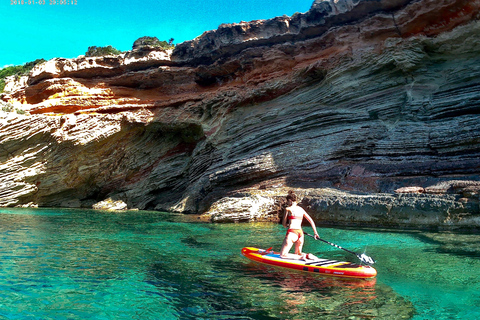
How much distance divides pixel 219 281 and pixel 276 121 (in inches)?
594

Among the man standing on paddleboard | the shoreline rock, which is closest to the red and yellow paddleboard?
the man standing on paddleboard

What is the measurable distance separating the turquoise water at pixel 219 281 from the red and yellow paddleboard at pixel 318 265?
8.6 inches

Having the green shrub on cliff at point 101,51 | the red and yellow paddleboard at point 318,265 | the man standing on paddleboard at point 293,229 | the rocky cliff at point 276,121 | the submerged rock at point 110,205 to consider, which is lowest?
the submerged rock at point 110,205

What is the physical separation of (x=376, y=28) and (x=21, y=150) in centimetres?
2367

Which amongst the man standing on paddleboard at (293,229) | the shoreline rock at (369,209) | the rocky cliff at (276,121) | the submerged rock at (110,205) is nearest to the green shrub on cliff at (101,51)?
the rocky cliff at (276,121)

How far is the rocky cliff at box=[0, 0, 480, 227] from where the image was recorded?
45.5 ft

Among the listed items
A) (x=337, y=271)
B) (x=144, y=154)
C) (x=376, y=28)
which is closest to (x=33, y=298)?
(x=337, y=271)

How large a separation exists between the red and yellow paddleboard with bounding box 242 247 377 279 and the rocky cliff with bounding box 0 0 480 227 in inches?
223

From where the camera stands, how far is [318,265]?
6934mm

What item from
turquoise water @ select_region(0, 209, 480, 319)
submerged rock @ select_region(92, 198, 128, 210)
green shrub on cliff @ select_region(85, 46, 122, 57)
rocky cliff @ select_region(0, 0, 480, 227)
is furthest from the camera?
green shrub on cliff @ select_region(85, 46, 122, 57)

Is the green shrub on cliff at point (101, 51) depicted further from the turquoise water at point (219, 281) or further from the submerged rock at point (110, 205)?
the turquoise water at point (219, 281)

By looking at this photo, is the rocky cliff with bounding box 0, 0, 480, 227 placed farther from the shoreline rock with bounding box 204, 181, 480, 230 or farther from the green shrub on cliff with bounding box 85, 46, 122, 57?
the green shrub on cliff with bounding box 85, 46, 122, 57

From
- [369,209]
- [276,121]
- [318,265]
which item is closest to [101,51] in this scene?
[276,121]

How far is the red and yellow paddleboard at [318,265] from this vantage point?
6.54 m
